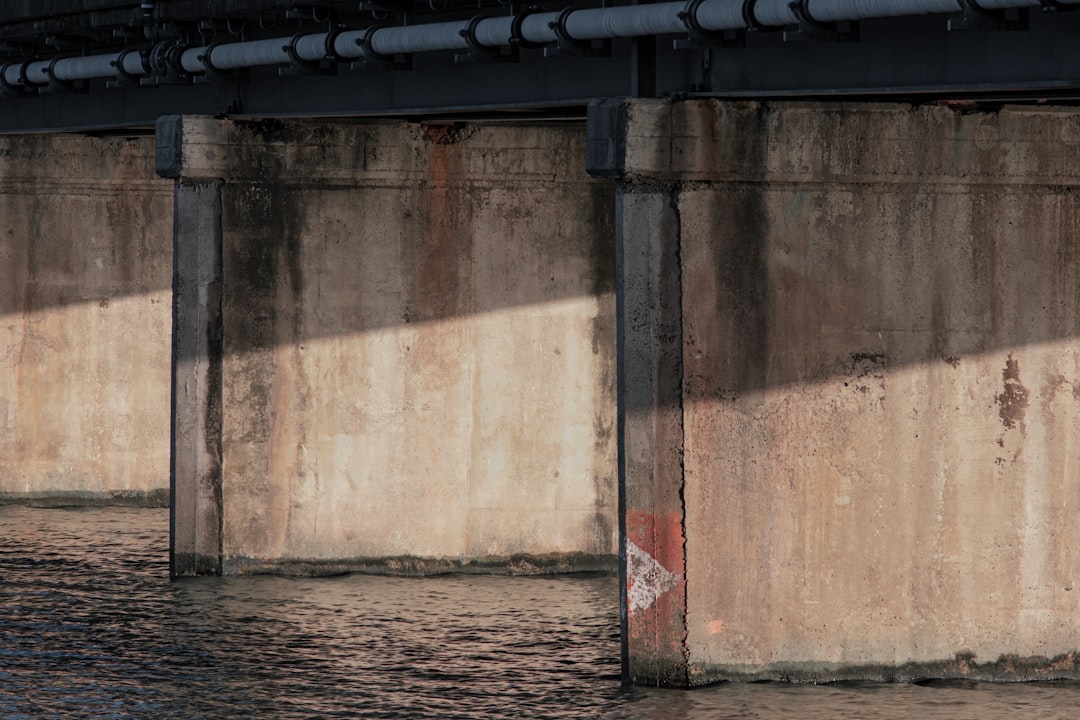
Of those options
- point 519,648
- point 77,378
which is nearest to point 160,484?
point 77,378

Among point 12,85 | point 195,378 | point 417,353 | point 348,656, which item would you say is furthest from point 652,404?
point 12,85

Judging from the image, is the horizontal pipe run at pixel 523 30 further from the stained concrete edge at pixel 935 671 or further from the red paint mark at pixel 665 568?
the stained concrete edge at pixel 935 671

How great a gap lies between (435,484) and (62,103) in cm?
735

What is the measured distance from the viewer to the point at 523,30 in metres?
16.2

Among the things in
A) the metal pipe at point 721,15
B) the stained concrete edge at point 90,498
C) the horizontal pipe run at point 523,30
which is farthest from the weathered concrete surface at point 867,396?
the stained concrete edge at point 90,498

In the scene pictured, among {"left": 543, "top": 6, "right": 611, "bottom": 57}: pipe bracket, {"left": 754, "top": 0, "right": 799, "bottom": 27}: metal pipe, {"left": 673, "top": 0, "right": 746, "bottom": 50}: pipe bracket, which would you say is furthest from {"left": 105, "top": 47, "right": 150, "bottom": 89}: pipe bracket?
{"left": 754, "top": 0, "right": 799, "bottom": 27}: metal pipe

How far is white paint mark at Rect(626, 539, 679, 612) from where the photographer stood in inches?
628

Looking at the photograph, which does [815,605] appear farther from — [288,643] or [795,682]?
[288,643]

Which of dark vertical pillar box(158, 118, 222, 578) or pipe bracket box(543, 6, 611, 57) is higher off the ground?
pipe bracket box(543, 6, 611, 57)

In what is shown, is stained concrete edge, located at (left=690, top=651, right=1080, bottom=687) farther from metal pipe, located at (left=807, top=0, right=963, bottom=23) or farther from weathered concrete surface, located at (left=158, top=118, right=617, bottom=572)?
weathered concrete surface, located at (left=158, top=118, right=617, bottom=572)

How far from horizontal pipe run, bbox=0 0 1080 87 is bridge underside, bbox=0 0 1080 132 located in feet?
0.54

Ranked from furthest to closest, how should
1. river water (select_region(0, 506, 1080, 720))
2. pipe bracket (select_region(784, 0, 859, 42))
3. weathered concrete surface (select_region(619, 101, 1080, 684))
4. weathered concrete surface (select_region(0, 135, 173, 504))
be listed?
weathered concrete surface (select_region(0, 135, 173, 504)) < weathered concrete surface (select_region(619, 101, 1080, 684)) < river water (select_region(0, 506, 1080, 720)) < pipe bracket (select_region(784, 0, 859, 42))

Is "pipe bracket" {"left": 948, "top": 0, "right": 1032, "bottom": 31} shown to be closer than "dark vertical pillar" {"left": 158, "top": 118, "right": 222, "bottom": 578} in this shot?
Yes

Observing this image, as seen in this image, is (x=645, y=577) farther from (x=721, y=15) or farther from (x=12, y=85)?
(x=12, y=85)
